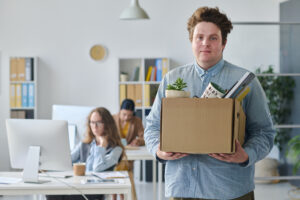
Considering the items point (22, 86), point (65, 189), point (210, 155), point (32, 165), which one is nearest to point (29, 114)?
point (22, 86)

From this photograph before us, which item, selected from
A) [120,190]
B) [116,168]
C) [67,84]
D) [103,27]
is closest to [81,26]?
[103,27]

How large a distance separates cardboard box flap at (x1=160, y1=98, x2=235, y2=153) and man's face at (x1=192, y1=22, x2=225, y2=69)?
22 cm

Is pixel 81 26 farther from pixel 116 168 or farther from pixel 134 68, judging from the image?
pixel 116 168

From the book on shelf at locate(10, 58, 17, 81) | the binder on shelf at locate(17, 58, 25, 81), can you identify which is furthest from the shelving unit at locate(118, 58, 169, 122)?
the book on shelf at locate(10, 58, 17, 81)

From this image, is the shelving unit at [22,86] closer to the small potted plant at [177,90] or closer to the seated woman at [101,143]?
the seated woman at [101,143]

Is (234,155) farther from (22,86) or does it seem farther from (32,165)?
(22,86)

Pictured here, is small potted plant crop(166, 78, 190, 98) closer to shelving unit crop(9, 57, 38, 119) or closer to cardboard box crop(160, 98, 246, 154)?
cardboard box crop(160, 98, 246, 154)

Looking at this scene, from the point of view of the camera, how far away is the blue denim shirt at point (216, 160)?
173 cm

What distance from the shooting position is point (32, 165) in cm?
321

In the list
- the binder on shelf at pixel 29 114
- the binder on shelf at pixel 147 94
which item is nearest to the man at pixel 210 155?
the binder on shelf at pixel 147 94

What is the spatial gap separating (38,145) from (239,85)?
189 cm

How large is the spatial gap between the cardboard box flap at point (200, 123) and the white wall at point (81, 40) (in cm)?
535

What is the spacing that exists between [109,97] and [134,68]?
0.56 m

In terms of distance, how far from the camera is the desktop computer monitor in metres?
3.13
